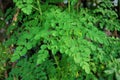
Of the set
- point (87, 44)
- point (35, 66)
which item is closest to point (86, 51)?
point (87, 44)

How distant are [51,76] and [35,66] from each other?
0.40 ft

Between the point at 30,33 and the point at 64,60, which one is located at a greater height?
the point at 30,33

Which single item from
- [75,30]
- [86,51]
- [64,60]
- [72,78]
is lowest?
[72,78]

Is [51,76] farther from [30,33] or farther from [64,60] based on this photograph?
[30,33]

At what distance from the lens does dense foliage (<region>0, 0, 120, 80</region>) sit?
168 centimetres

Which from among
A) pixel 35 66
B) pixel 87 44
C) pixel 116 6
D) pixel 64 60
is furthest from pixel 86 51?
pixel 116 6

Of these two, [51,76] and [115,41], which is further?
[115,41]

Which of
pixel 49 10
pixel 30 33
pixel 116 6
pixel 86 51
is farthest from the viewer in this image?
pixel 116 6

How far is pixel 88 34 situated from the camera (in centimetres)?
178

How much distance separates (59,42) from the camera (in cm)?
168

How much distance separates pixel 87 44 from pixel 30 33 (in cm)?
33

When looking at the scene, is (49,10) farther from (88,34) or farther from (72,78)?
(72,78)

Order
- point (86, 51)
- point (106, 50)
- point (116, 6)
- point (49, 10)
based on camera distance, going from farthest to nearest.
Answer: point (116, 6) < point (106, 50) < point (49, 10) < point (86, 51)

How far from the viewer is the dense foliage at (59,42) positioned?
168cm
